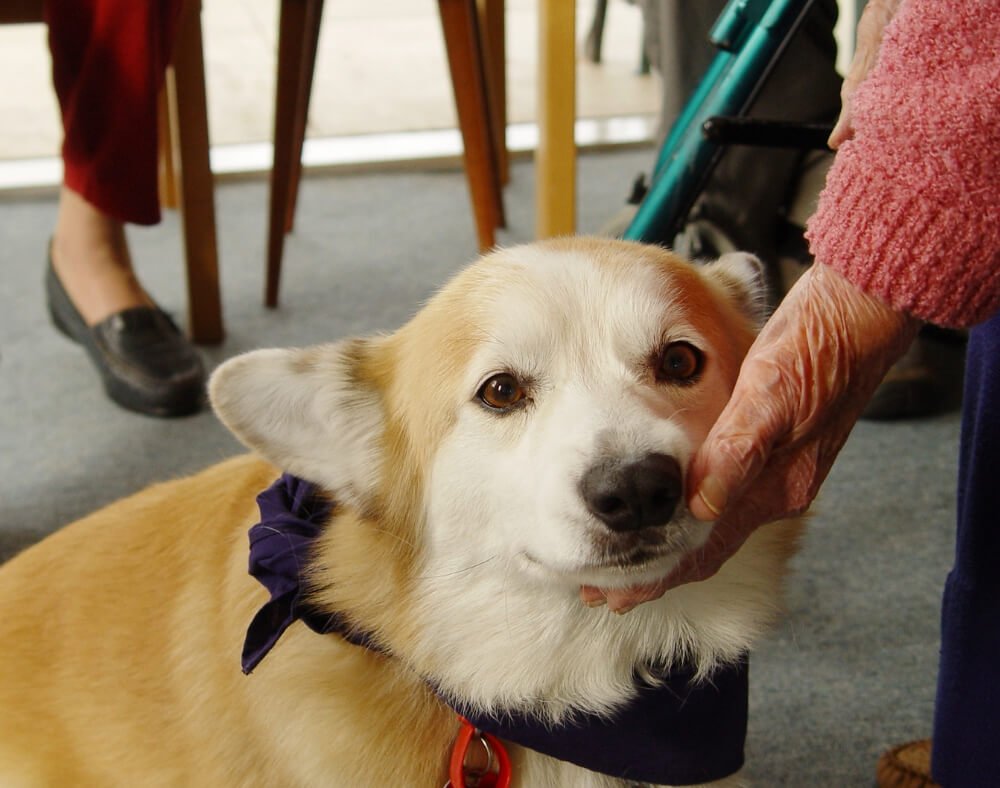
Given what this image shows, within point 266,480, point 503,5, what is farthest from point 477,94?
point 266,480

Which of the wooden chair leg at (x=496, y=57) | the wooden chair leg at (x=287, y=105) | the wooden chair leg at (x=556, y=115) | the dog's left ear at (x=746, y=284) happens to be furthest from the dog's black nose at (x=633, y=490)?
the wooden chair leg at (x=496, y=57)

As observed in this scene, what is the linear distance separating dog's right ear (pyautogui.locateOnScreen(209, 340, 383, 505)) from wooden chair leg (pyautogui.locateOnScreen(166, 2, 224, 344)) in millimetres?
1386

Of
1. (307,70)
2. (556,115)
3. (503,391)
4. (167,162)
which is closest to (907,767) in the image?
(503,391)

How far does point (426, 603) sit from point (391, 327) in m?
1.53

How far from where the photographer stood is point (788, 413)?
2.81 feet

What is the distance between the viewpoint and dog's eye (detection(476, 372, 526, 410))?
3.22 feet

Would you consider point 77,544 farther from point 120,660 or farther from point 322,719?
point 322,719

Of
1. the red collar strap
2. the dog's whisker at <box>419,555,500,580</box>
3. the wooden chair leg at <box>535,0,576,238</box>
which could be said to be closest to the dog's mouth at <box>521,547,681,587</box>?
the dog's whisker at <box>419,555,500,580</box>

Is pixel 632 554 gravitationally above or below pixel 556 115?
above

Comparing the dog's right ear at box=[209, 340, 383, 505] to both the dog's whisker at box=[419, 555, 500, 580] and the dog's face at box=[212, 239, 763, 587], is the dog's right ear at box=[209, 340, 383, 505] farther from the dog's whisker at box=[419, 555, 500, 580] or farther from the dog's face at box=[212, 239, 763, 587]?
the dog's whisker at box=[419, 555, 500, 580]

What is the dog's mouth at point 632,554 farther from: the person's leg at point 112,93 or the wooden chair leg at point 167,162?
the wooden chair leg at point 167,162

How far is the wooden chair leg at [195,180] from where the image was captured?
2270 millimetres

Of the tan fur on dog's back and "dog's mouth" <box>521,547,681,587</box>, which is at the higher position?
"dog's mouth" <box>521,547,681,587</box>

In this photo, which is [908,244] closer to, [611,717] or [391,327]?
[611,717]
